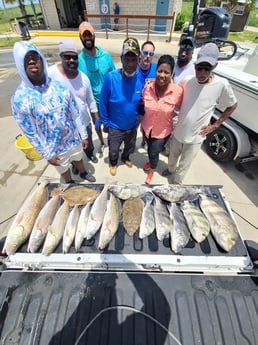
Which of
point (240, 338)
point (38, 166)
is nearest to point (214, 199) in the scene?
point (240, 338)

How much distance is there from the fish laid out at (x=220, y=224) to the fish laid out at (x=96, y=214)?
1.04 metres

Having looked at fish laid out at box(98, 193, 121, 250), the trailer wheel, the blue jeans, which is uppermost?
fish laid out at box(98, 193, 121, 250)

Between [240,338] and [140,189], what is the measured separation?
1446 millimetres

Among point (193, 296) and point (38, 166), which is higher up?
point (193, 296)

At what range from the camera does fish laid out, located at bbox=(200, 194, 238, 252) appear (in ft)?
5.38

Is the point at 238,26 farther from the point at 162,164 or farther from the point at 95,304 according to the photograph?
the point at 95,304

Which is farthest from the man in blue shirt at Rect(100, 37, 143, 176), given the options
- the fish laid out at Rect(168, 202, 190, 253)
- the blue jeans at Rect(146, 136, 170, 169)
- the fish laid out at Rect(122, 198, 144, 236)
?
the fish laid out at Rect(168, 202, 190, 253)

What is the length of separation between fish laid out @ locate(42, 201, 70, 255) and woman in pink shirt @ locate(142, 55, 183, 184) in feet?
5.36

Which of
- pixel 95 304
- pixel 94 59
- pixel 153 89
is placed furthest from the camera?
pixel 94 59

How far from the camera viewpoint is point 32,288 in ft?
4.85

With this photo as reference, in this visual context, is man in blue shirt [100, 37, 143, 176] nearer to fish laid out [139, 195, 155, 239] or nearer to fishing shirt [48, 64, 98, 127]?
fishing shirt [48, 64, 98, 127]

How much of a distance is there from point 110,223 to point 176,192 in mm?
822

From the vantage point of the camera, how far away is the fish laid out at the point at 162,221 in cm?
172

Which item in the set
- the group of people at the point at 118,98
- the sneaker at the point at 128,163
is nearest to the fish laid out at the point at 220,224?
the group of people at the point at 118,98
